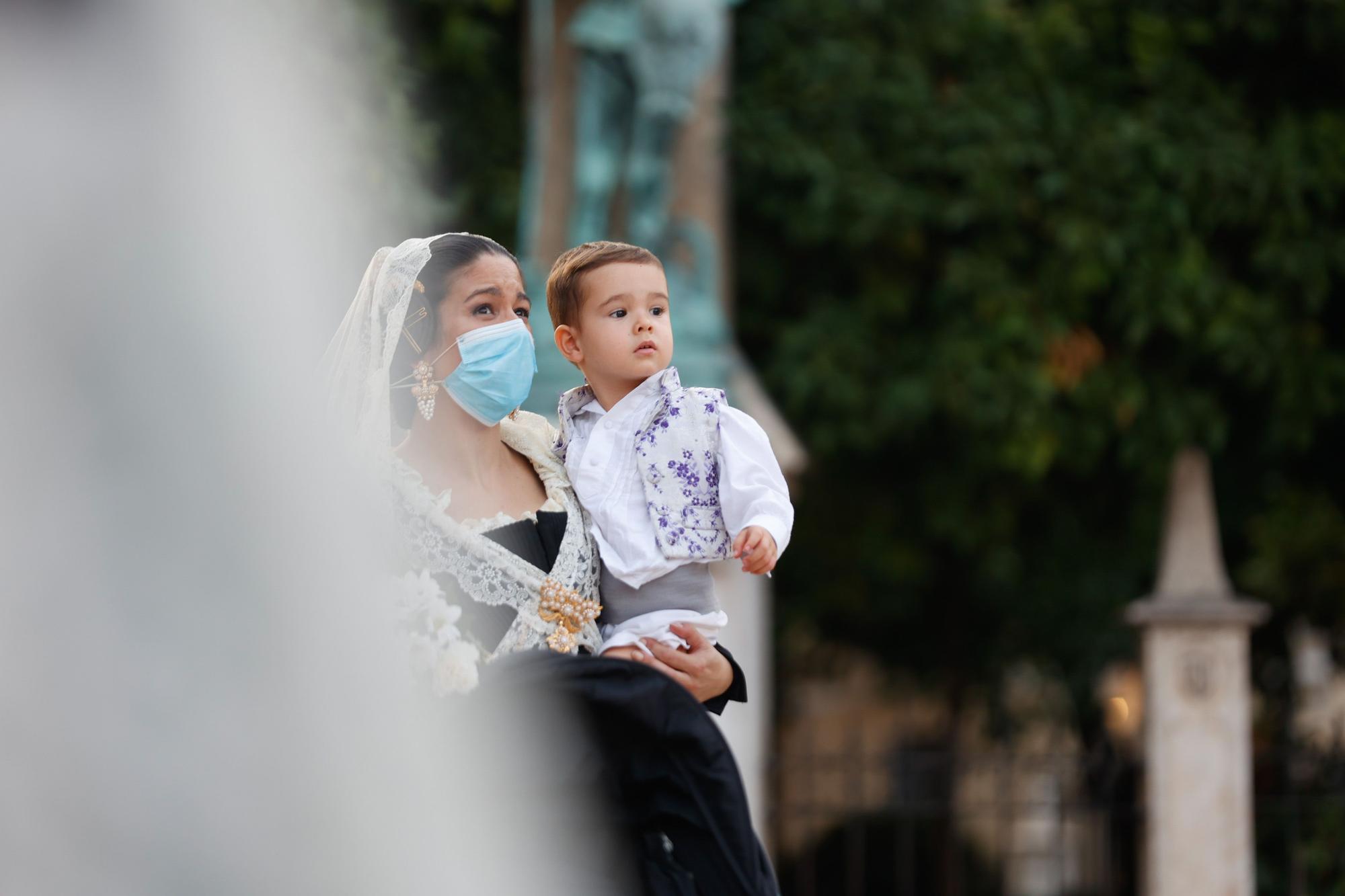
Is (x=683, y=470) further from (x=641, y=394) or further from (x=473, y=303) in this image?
(x=473, y=303)

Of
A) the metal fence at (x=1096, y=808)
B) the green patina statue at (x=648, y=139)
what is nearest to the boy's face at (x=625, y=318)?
the green patina statue at (x=648, y=139)

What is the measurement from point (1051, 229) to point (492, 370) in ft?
21.0

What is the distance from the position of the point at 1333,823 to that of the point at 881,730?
1186 cm


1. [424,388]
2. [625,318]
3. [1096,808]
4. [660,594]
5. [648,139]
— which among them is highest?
[648,139]

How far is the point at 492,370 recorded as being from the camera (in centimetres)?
222

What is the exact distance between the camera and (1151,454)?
27.3 ft

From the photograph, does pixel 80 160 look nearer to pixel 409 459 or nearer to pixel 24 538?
pixel 24 538

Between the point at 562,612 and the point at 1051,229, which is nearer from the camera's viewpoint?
the point at 562,612

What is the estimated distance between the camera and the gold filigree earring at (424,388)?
2.24 m

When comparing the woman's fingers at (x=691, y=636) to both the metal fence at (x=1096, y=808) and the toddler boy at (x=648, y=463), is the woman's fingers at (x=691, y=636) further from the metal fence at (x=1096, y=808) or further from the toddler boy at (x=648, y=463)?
the metal fence at (x=1096, y=808)

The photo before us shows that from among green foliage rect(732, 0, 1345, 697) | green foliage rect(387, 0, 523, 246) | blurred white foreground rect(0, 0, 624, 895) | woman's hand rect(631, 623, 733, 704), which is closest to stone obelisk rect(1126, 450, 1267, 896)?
green foliage rect(732, 0, 1345, 697)

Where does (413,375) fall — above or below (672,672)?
above

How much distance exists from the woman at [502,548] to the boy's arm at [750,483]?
185mm

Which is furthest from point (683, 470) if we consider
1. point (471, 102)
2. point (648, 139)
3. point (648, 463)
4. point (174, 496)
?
point (471, 102)
